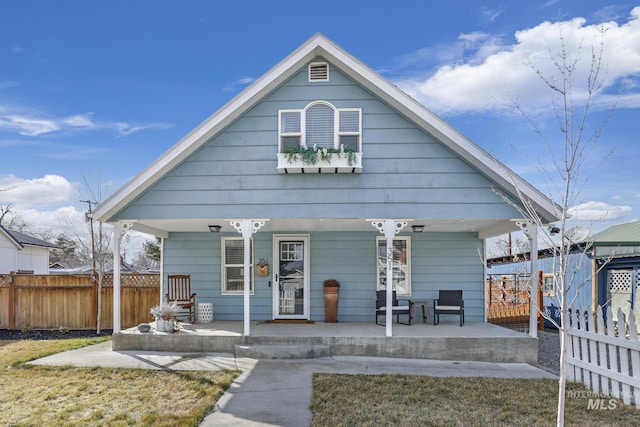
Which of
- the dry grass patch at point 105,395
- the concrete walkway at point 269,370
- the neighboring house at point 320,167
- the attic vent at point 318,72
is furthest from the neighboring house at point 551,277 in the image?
the dry grass patch at point 105,395

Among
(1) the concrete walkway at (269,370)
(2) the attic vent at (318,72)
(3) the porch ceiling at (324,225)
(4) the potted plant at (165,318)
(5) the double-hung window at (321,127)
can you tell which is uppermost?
(2) the attic vent at (318,72)

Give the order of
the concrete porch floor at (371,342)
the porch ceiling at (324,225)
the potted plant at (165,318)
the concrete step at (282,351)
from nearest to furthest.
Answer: the concrete step at (282,351)
the concrete porch floor at (371,342)
the porch ceiling at (324,225)
the potted plant at (165,318)

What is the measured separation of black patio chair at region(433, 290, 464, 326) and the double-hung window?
12.1 feet

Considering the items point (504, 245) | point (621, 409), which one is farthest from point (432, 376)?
point (504, 245)

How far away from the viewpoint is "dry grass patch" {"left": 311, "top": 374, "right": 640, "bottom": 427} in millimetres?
4543

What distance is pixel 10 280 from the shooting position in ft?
37.0

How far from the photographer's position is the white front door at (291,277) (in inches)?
383

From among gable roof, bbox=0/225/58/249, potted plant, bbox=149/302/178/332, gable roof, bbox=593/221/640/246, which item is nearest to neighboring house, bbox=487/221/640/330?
gable roof, bbox=593/221/640/246

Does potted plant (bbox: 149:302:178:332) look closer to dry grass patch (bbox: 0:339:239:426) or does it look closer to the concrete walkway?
the concrete walkway

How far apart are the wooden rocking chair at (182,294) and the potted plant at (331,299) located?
2.98 m

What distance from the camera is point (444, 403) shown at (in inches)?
201

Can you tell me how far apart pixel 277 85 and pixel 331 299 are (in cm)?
467

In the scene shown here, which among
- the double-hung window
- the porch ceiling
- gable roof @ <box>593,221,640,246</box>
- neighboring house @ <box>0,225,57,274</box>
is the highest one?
the double-hung window

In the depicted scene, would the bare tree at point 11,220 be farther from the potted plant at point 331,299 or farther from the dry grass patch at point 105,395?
the potted plant at point 331,299
